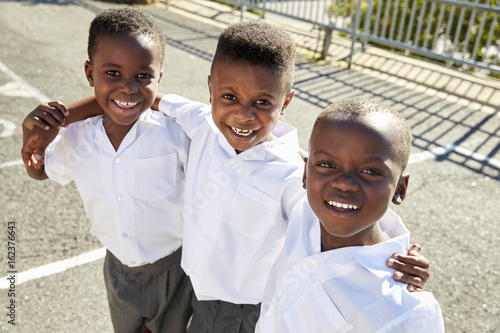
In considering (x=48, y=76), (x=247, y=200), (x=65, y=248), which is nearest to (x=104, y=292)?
(x=65, y=248)

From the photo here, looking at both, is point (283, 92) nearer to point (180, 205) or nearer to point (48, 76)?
point (180, 205)

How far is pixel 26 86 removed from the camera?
559 cm

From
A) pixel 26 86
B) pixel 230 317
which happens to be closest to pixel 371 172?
pixel 230 317

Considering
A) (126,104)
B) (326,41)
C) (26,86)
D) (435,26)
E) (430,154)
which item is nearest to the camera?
(126,104)

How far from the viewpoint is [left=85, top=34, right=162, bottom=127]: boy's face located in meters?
1.83

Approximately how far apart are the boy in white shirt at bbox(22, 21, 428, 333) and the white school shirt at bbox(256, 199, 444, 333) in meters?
0.18

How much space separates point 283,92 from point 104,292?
175 centimetres

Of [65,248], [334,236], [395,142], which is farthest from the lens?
[65,248]

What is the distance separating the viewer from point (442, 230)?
11.3 feet

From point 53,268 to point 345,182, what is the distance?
2.22 meters

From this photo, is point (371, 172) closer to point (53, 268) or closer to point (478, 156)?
point (53, 268)

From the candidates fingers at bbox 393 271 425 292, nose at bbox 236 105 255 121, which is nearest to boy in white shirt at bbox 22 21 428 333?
nose at bbox 236 105 255 121

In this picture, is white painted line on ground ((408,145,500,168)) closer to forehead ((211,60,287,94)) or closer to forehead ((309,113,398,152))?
forehead ((211,60,287,94))

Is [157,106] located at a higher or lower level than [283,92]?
lower
